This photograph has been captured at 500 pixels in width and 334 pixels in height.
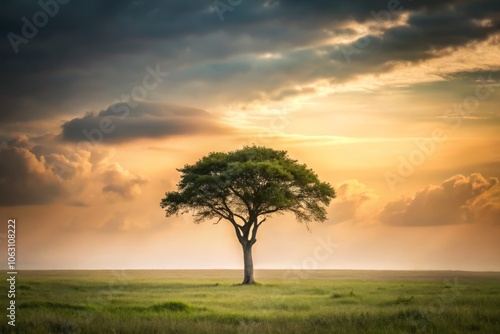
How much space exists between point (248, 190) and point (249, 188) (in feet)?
0.78

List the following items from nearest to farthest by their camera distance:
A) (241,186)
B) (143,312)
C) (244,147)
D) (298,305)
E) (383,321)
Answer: (383,321) < (143,312) < (298,305) < (241,186) < (244,147)

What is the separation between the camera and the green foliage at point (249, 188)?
58.2 metres

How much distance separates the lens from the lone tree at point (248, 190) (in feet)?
191

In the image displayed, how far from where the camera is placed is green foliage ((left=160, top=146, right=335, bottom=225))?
58.2m

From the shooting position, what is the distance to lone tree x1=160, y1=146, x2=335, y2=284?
191 feet

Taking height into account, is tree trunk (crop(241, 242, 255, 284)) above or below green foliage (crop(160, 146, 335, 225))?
below

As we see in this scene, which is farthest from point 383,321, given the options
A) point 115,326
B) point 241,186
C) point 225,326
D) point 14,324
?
point 241,186

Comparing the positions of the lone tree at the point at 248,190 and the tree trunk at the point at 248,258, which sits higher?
the lone tree at the point at 248,190

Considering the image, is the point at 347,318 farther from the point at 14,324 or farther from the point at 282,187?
the point at 282,187

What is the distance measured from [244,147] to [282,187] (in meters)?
6.62

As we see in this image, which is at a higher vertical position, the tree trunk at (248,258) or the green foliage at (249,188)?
the green foliage at (249,188)

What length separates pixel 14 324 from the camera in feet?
70.5

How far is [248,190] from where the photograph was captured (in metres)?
59.1

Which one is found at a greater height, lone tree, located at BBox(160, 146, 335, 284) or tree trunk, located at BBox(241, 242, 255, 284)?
lone tree, located at BBox(160, 146, 335, 284)
